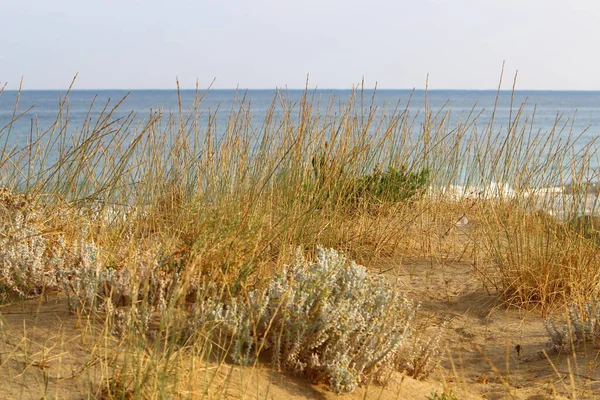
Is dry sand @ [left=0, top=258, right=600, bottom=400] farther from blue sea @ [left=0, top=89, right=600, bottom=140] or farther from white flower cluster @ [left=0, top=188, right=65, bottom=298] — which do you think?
blue sea @ [left=0, top=89, right=600, bottom=140]

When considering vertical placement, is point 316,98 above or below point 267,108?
above

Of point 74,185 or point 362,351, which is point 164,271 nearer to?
point 362,351

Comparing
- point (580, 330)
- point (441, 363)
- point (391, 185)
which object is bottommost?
point (441, 363)

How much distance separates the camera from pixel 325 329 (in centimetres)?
264

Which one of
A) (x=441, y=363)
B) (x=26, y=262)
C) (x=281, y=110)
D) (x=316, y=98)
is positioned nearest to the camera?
(x=26, y=262)

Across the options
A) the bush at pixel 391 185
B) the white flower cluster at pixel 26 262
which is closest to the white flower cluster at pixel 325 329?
the white flower cluster at pixel 26 262

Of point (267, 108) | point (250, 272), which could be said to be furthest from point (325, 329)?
point (267, 108)

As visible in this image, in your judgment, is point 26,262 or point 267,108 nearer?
point 26,262

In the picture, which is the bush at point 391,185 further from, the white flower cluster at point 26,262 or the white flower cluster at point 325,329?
the white flower cluster at point 26,262

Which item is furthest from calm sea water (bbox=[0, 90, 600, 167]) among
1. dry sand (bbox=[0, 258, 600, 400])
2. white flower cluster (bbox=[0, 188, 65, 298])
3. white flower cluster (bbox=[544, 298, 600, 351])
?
white flower cluster (bbox=[544, 298, 600, 351])

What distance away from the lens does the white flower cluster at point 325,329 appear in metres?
2.62

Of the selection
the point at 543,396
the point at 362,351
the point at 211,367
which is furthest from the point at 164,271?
the point at 543,396

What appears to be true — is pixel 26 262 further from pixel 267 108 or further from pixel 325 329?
pixel 267 108

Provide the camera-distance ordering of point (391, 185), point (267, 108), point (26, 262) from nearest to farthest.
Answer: point (26, 262) < point (391, 185) < point (267, 108)
